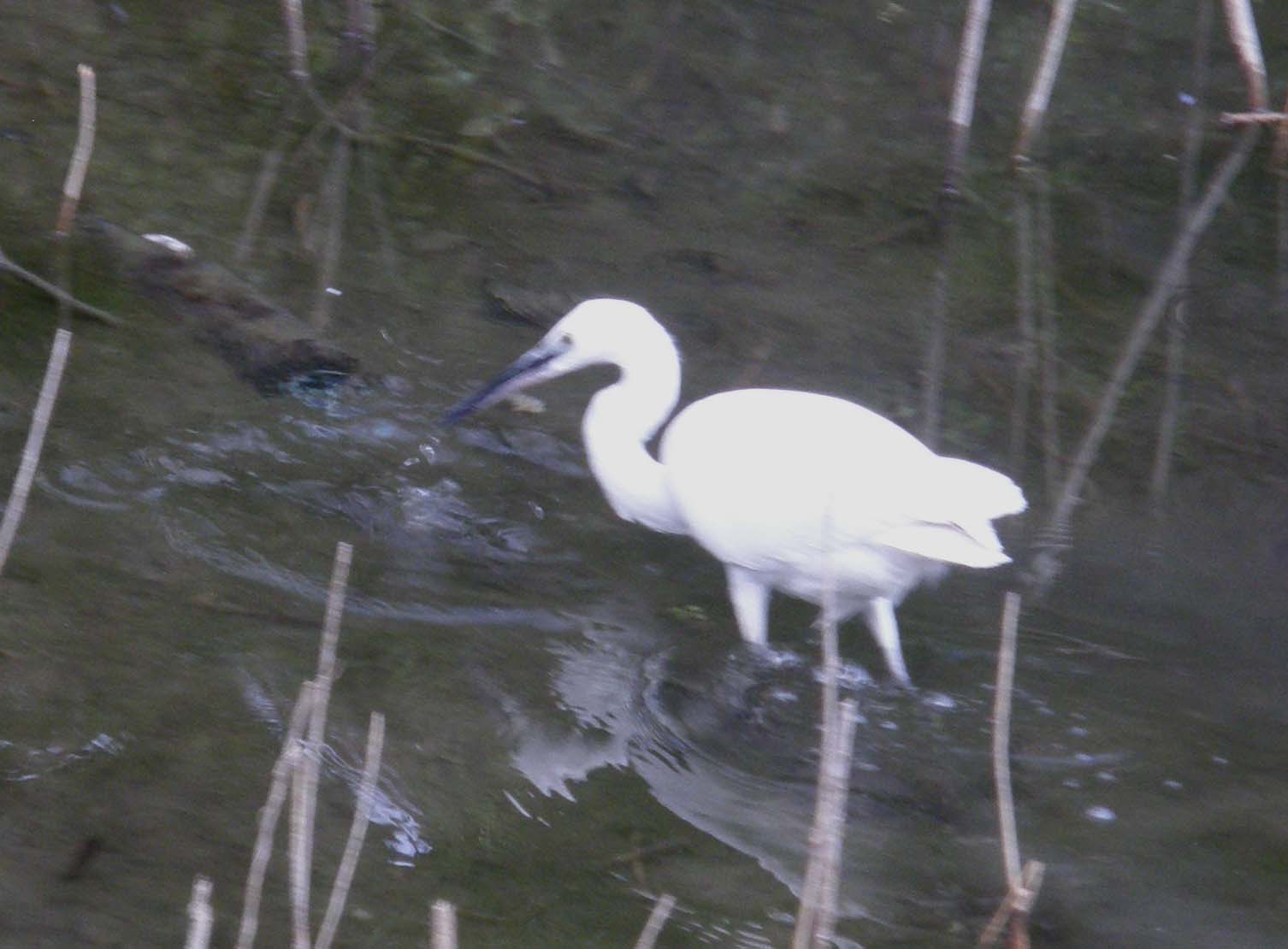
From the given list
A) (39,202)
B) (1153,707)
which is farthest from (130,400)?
(1153,707)

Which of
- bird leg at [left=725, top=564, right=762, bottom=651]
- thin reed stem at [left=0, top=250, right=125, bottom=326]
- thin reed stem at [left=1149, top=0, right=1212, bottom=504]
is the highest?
thin reed stem at [left=1149, top=0, right=1212, bottom=504]

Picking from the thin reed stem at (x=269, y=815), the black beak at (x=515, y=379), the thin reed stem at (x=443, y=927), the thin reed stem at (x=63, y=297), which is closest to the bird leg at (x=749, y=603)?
the black beak at (x=515, y=379)

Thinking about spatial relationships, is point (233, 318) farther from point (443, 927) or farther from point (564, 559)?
point (443, 927)

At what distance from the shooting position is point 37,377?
14.2 feet

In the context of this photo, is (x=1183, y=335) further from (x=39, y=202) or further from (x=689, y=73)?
(x=39, y=202)

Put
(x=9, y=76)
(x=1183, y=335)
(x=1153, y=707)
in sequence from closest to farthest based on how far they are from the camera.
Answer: (x=1153, y=707)
(x=1183, y=335)
(x=9, y=76)

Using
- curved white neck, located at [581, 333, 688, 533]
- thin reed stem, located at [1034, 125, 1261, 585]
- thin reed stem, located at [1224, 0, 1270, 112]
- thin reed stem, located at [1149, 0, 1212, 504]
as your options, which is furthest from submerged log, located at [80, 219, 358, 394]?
→ thin reed stem, located at [1224, 0, 1270, 112]

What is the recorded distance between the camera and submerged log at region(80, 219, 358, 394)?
4602 millimetres

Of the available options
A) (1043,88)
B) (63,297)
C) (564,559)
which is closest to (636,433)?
(564,559)

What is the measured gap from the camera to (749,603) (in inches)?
157

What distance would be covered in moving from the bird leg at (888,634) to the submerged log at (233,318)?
5.71 ft

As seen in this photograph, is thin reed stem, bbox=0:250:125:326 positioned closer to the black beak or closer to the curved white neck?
the black beak

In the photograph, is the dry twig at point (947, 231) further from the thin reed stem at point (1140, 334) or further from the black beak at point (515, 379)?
the black beak at point (515, 379)

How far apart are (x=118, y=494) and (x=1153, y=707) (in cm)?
252
